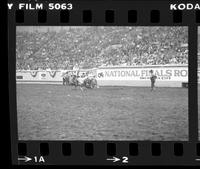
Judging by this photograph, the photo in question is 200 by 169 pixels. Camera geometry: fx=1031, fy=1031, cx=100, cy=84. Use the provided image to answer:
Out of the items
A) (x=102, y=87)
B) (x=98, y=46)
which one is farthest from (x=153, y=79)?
(x=98, y=46)

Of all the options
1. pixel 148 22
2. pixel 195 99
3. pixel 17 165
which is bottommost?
pixel 17 165

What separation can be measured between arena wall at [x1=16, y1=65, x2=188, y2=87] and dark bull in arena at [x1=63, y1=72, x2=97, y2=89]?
49 mm

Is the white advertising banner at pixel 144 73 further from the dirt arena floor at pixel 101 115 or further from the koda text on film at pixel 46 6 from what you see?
the koda text on film at pixel 46 6

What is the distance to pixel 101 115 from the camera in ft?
31.2

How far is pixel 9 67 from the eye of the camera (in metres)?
9.52

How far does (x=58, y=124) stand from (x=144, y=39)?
1.12 m

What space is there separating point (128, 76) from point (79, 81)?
469mm

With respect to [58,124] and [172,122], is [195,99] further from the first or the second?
[58,124]

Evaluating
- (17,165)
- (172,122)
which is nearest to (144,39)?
(172,122)

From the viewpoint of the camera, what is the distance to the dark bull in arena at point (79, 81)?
31.4ft

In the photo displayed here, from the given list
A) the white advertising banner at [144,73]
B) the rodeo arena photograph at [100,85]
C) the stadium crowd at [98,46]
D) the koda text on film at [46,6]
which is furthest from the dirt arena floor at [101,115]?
the koda text on film at [46,6]

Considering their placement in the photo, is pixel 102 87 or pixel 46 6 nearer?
pixel 46 6

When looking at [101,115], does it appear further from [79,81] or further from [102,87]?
[79,81]

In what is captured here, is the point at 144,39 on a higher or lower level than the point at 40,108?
higher
